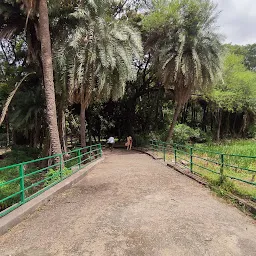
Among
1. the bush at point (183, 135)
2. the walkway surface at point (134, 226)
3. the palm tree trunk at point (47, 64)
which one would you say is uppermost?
the palm tree trunk at point (47, 64)

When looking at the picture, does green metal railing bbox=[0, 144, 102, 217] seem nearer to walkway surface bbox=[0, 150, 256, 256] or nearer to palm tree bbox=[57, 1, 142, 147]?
walkway surface bbox=[0, 150, 256, 256]

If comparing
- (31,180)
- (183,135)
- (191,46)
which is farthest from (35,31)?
(183,135)

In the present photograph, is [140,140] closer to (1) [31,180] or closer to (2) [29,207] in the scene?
(1) [31,180]

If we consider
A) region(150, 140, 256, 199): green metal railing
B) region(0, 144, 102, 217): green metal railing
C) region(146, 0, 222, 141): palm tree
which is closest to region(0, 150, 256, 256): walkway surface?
region(0, 144, 102, 217): green metal railing

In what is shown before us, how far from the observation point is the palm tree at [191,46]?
61.7 feet

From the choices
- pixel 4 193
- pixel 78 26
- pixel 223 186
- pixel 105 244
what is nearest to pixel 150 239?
pixel 105 244

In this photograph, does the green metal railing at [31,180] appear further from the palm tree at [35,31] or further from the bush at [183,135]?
the bush at [183,135]

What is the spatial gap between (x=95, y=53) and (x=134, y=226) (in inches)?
438

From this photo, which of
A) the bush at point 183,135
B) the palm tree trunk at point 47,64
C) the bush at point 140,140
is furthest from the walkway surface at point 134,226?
the bush at point 183,135

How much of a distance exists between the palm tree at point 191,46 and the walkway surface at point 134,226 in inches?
523

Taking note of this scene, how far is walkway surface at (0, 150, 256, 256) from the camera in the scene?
417cm

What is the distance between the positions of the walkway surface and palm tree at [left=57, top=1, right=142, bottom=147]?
8211 millimetres

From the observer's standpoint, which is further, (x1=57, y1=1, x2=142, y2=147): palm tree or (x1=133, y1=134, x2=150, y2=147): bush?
(x1=133, y1=134, x2=150, y2=147): bush

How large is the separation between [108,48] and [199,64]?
7.59 metres
